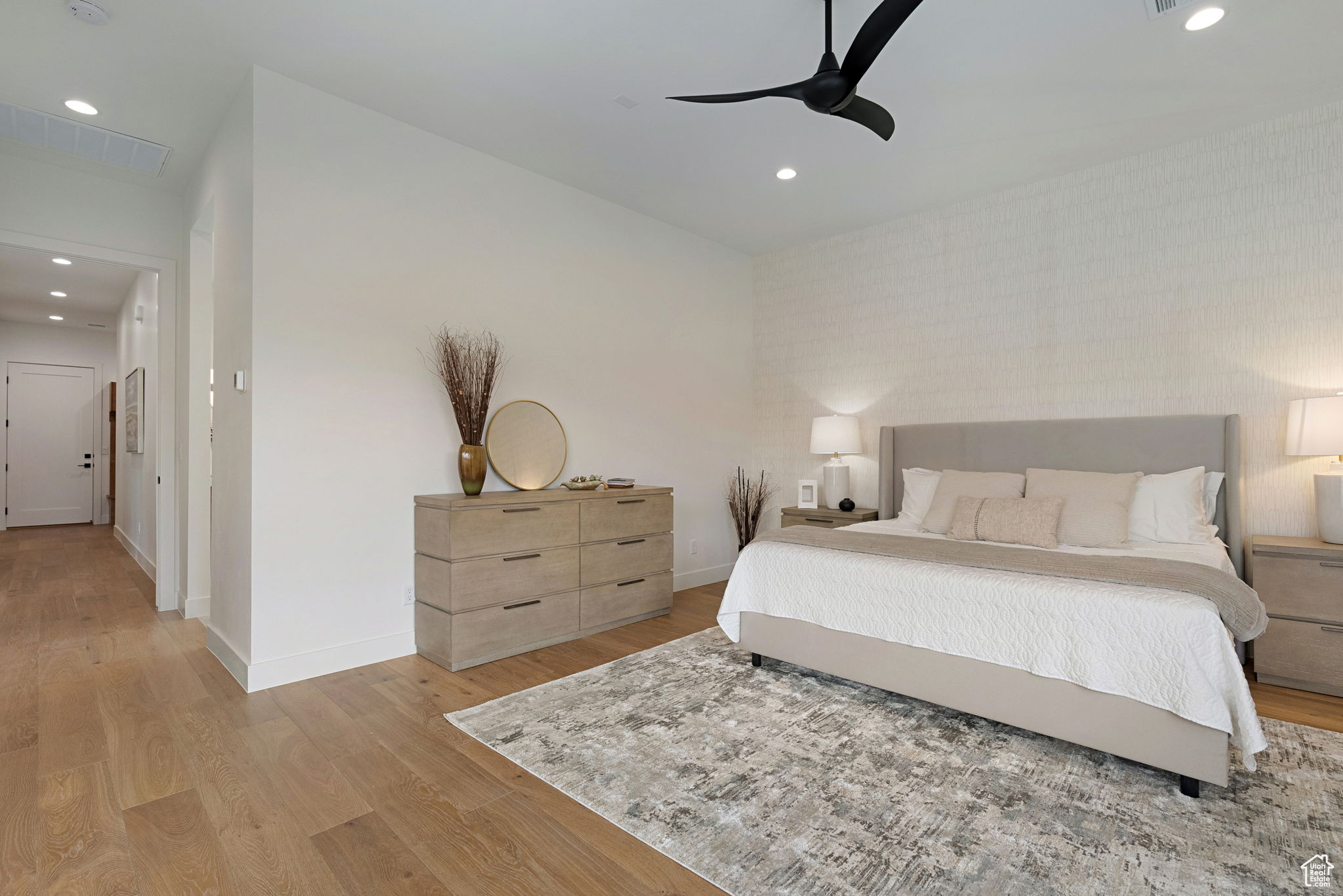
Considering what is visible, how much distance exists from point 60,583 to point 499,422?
4098 millimetres

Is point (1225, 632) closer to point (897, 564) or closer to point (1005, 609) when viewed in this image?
point (1005, 609)

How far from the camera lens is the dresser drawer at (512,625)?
121 inches

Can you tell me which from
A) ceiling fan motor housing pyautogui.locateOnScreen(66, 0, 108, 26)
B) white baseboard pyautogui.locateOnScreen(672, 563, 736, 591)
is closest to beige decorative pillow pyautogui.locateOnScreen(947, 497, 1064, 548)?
white baseboard pyautogui.locateOnScreen(672, 563, 736, 591)

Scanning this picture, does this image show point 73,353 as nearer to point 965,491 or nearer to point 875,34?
point 875,34

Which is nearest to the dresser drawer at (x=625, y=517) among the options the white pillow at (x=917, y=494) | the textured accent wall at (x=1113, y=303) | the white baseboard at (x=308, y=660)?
the white baseboard at (x=308, y=660)

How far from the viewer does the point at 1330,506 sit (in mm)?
2863

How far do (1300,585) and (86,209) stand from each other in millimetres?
6757

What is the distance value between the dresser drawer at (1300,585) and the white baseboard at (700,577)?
118 inches

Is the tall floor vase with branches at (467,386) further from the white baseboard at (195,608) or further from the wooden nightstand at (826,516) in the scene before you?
the wooden nightstand at (826,516)

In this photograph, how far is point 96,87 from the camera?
2.93 meters

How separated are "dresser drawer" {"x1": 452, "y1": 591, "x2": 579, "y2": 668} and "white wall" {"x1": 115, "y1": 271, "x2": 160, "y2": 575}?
112 inches

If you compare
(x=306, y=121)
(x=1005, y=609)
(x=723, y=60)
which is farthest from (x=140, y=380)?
(x=1005, y=609)

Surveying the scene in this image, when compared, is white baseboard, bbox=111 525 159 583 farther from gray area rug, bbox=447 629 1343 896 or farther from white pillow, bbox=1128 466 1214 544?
white pillow, bbox=1128 466 1214 544

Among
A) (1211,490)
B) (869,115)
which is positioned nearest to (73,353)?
(869,115)
